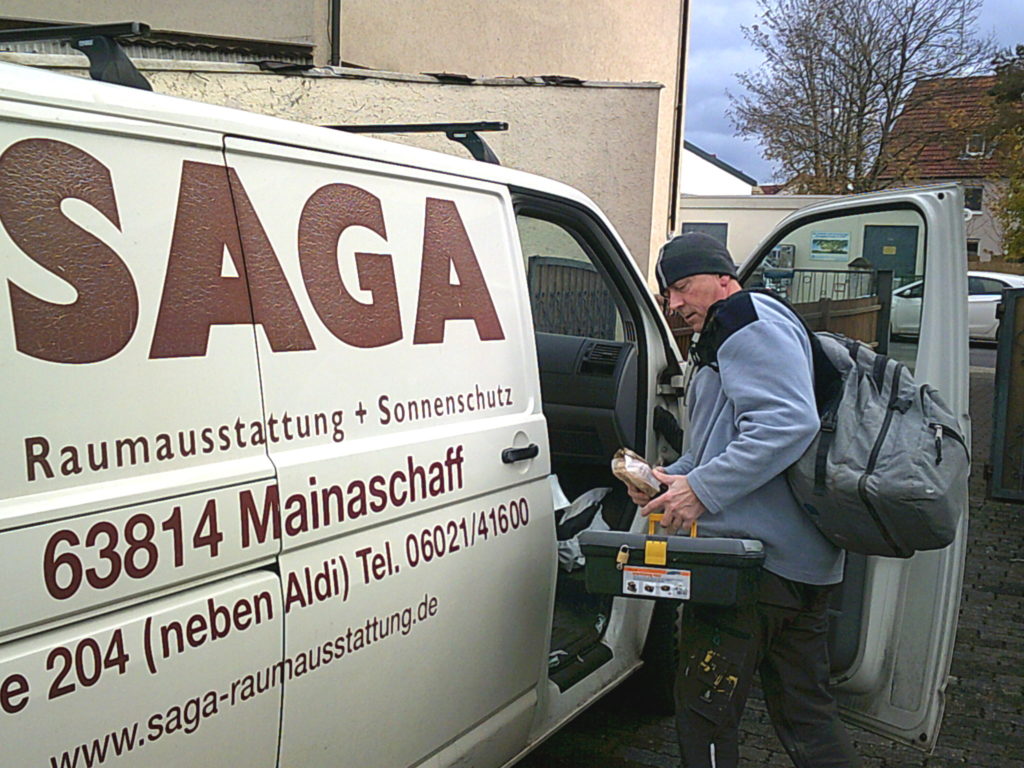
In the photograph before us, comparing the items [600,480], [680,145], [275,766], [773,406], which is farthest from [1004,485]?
[680,145]

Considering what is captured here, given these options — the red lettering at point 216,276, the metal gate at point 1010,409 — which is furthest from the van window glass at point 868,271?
the metal gate at point 1010,409

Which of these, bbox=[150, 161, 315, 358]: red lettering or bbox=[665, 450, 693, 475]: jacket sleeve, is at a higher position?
bbox=[150, 161, 315, 358]: red lettering

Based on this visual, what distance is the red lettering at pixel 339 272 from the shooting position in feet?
7.14

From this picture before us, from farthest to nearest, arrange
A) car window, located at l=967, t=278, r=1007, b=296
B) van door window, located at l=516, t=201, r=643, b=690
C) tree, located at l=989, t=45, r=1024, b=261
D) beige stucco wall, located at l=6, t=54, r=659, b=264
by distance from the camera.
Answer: car window, located at l=967, t=278, r=1007, b=296 < tree, located at l=989, t=45, r=1024, b=261 < beige stucco wall, located at l=6, t=54, r=659, b=264 < van door window, located at l=516, t=201, r=643, b=690

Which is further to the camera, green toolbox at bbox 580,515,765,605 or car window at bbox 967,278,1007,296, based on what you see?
car window at bbox 967,278,1007,296

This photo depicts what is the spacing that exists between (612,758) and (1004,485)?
4328mm

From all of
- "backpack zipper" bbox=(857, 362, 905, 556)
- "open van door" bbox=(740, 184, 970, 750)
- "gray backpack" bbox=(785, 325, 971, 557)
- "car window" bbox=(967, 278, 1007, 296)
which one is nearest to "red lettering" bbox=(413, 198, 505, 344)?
"gray backpack" bbox=(785, 325, 971, 557)

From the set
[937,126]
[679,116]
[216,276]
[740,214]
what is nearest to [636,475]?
[216,276]

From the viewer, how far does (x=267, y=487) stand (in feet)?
6.59

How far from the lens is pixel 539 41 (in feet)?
34.1

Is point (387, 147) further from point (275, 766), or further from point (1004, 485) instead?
point (1004, 485)

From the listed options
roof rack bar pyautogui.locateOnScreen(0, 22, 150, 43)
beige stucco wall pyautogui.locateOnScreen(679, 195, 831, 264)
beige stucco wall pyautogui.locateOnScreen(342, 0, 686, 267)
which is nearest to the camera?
roof rack bar pyautogui.locateOnScreen(0, 22, 150, 43)

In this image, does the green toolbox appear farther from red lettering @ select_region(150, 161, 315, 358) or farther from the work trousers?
red lettering @ select_region(150, 161, 315, 358)

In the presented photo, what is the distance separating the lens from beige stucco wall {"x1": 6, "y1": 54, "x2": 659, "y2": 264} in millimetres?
6199
